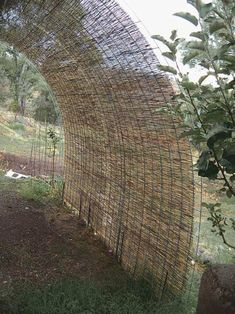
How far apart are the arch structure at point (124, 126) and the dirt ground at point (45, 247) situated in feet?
1.00

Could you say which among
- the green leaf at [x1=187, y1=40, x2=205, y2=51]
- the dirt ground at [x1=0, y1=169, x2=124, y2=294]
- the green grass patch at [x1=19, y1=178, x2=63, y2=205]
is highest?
the green leaf at [x1=187, y1=40, x2=205, y2=51]

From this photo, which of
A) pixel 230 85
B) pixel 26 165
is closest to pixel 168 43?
pixel 230 85

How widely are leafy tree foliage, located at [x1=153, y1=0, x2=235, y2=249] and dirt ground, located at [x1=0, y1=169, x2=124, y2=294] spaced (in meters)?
2.85

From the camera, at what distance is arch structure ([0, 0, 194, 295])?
362cm

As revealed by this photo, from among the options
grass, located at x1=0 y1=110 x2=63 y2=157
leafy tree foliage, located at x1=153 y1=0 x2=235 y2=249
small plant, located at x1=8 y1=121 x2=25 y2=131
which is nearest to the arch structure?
leafy tree foliage, located at x1=153 y1=0 x2=235 y2=249

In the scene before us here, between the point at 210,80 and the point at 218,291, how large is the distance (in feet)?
3.44

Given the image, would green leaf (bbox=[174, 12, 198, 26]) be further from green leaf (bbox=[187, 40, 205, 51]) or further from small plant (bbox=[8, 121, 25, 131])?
small plant (bbox=[8, 121, 25, 131])

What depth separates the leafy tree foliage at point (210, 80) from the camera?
1236mm

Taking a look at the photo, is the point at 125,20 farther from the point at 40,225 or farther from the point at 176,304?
the point at 40,225

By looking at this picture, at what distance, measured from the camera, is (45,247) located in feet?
16.5

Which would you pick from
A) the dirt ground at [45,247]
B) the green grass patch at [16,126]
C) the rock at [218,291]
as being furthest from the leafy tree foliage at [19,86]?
the rock at [218,291]

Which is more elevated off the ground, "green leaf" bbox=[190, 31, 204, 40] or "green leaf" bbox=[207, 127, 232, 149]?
"green leaf" bbox=[190, 31, 204, 40]

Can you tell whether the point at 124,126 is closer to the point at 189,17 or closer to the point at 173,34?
the point at 173,34

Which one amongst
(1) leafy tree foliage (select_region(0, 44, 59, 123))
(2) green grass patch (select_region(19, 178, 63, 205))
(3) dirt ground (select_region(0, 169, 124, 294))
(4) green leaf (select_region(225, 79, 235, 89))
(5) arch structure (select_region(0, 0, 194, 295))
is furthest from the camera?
(1) leafy tree foliage (select_region(0, 44, 59, 123))
